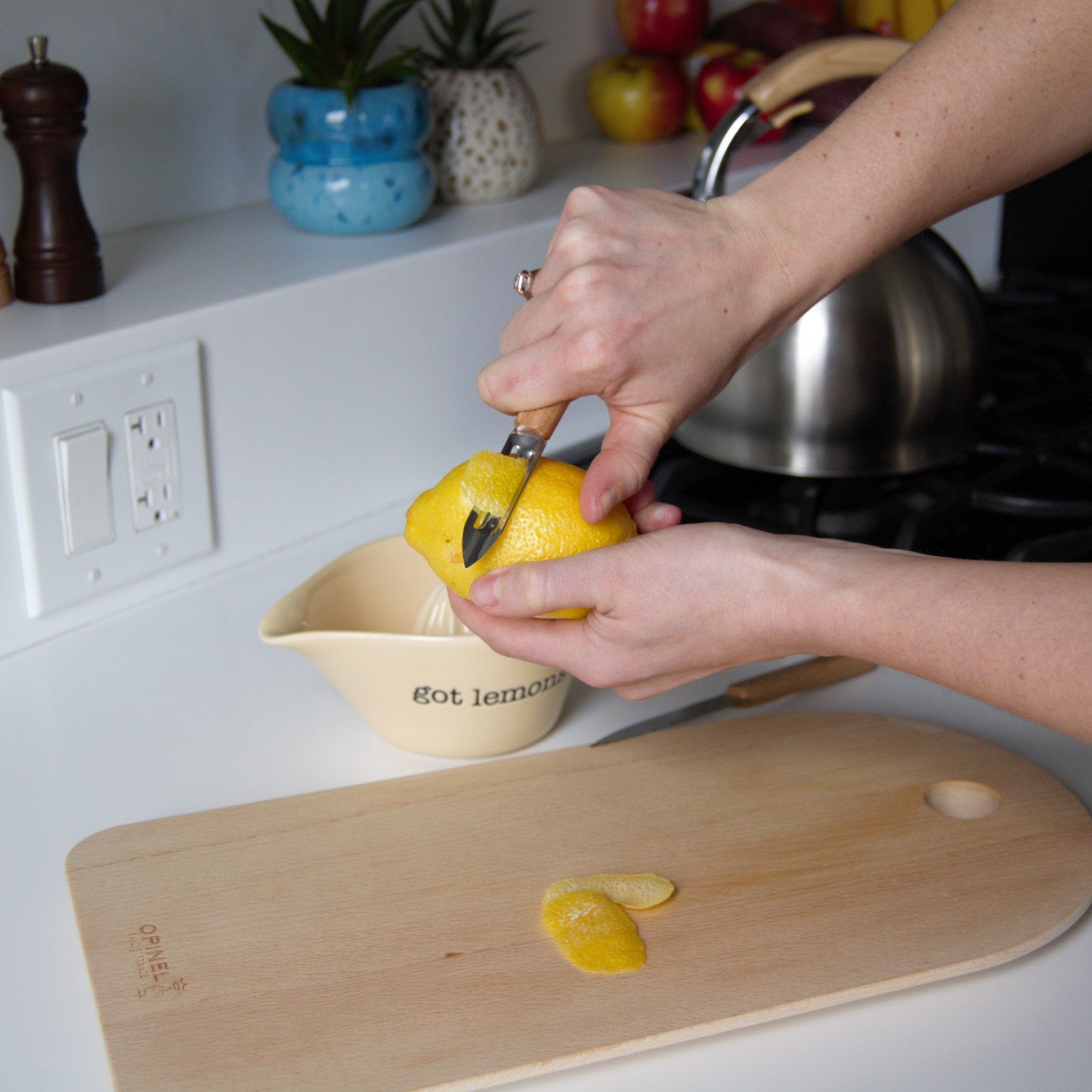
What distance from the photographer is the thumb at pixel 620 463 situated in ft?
2.25

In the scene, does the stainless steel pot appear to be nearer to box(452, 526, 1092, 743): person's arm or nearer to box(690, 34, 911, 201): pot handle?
box(690, 34, 911, 201): pot handle

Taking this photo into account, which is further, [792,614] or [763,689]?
[763,689]

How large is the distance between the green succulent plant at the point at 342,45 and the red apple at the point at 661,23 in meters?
0.50

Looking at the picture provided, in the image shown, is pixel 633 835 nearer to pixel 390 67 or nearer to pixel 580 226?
pixel 580 226

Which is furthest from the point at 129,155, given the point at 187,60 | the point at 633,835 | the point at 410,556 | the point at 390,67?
the point at 633,835

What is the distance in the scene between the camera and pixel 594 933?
64 cm

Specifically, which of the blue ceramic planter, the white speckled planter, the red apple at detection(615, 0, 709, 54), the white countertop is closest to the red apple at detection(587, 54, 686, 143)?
the red apple at detection(615, 0, 709, 54)

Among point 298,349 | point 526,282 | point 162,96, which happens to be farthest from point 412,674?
point 162,96

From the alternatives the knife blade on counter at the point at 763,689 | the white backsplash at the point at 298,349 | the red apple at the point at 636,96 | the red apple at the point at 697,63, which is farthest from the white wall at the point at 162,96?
the knife blade on counter at the point at 763,689

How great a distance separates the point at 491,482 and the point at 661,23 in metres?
1.04

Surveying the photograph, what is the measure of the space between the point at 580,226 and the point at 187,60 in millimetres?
585

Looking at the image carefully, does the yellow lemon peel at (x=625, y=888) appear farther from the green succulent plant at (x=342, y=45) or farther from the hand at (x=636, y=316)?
the green succulent plant at (x=342, y=45)

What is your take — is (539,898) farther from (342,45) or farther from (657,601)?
(342,45)

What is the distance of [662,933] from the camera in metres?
0.65
